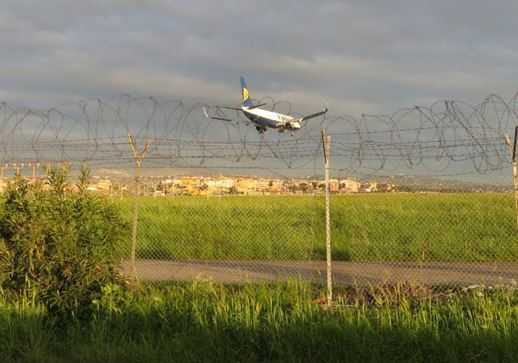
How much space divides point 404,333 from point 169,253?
990cm

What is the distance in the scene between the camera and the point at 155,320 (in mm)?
6742

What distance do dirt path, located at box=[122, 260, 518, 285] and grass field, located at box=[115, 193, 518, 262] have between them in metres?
0.66

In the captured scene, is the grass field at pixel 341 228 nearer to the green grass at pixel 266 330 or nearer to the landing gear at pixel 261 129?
the landing gear at pixel 261 129

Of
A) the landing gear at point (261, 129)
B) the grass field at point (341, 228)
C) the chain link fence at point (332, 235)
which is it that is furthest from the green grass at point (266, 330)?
the grass field at point (341, 228)

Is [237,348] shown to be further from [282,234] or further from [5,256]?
[282,234]

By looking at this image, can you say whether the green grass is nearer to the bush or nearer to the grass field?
the bush

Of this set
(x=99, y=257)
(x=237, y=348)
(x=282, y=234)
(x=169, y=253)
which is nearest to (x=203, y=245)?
(x=169, y=253)

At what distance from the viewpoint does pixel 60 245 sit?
7254mm

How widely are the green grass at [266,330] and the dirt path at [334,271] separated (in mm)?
2696

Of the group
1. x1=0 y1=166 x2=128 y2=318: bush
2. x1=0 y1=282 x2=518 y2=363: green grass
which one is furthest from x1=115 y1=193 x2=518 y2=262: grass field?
x1=0 y1=282 x2=518 y2=363: green grass

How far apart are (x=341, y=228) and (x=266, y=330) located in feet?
38.4

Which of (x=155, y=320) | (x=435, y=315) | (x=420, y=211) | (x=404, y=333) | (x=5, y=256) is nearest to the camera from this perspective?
(x=404, y=333)

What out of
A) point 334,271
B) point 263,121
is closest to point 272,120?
point 263,121

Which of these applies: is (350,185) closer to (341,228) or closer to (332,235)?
(332,235)
